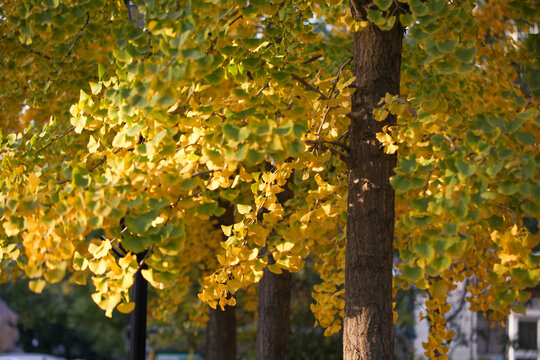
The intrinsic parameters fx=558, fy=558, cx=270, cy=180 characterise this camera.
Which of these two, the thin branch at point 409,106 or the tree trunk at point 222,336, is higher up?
the thin branch at point 409,106

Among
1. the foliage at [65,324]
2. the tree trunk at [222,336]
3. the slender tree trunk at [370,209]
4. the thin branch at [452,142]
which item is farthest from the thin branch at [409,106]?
the foliage at [65,324]

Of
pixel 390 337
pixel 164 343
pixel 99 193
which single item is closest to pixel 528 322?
pixel 164 343

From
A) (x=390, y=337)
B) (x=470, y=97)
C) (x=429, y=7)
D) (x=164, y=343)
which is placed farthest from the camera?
(x=164, y=343)

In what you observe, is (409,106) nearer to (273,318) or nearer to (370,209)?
(370,209)

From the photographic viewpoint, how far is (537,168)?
209 cm

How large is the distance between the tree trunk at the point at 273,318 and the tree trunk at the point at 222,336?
5.27ft

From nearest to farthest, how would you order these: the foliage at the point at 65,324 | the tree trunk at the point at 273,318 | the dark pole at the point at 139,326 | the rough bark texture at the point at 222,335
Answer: the dark pole at the point at 139,326
the tree trunk at the point at 273,318
the rough bark texture at the point at 222,335
the foliage at the point at 65,324

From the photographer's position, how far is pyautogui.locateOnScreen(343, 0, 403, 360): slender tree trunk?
298cm

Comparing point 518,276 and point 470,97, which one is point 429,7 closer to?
point 518,276

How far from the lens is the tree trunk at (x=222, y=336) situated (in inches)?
271

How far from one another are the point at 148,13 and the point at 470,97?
14.1ft

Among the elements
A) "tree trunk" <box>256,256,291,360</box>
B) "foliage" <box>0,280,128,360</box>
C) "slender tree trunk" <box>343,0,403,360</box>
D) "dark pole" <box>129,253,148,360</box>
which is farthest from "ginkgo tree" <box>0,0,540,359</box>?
"foliage" <box>0,280,128,360</box>

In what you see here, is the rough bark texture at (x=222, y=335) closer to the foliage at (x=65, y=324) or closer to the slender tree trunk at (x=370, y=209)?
the slender tree trunk at (x=370, y=209)

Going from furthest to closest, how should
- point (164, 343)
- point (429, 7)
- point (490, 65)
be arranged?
point (164, 343) → point (490, 65) → point (429, 7)
